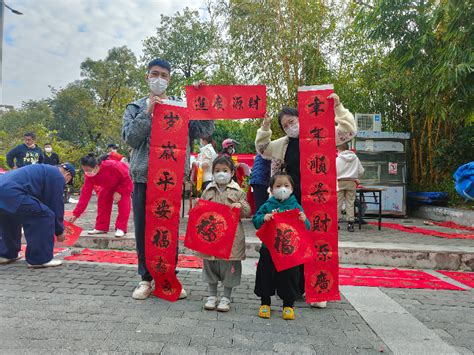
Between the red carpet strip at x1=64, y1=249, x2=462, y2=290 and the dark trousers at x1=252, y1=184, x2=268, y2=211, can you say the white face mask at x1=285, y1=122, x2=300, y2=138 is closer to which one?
the red carpet strip at x1=64, y1=249, x2=462, y2=290

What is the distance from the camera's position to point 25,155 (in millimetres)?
9594

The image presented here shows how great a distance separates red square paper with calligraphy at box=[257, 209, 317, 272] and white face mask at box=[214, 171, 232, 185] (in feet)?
1.64

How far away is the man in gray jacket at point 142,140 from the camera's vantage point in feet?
11.1

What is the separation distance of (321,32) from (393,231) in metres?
6.43

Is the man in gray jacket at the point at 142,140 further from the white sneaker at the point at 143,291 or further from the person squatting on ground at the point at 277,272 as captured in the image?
the person squatting on ground at the point at 277,272

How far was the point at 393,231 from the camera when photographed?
7316 mm

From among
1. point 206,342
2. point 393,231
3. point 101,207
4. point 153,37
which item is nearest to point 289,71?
point 393,231

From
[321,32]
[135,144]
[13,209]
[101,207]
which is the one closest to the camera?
[135,144]

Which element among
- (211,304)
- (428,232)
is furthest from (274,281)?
(428,232)

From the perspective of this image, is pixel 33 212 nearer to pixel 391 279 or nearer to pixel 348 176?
pixel 391 279

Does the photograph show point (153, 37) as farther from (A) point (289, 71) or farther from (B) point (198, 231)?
(B) point (198, 231)

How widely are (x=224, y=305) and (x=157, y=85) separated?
190 centimetres

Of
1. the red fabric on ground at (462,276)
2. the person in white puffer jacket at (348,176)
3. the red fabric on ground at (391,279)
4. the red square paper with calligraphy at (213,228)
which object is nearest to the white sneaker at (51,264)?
the red square paper with calligraphy at (213,228)

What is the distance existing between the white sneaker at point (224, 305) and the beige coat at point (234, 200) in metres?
0.33
